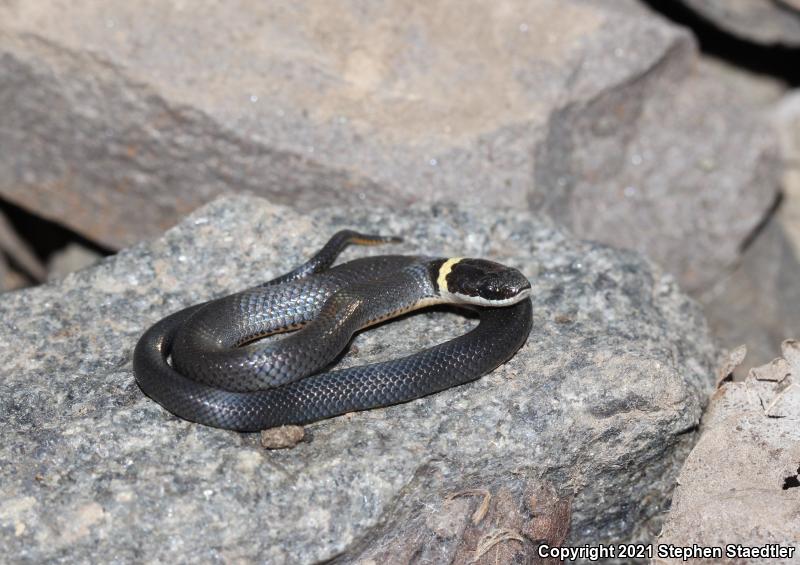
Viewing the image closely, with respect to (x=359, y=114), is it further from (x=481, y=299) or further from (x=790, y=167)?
(x=790, y=167)

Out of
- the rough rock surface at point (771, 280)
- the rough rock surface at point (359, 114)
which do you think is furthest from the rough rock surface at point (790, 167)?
the rough rock surface at point (359, 114)

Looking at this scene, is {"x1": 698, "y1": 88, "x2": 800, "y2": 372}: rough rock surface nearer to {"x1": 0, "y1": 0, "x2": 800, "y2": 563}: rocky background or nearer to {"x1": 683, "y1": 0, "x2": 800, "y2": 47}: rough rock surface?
{"x1": 0, "y1": 0, "x2": 800, "y2": 563}: rocky background

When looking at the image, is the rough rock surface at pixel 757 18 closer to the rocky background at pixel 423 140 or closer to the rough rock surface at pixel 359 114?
the rocky background at pixel 423 140

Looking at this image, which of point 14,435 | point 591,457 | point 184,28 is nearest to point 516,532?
point 591,457

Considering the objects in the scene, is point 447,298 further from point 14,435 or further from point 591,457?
point 14,435

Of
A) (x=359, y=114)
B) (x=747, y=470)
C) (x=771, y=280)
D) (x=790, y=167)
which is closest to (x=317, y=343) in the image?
(x=747, y=470)
